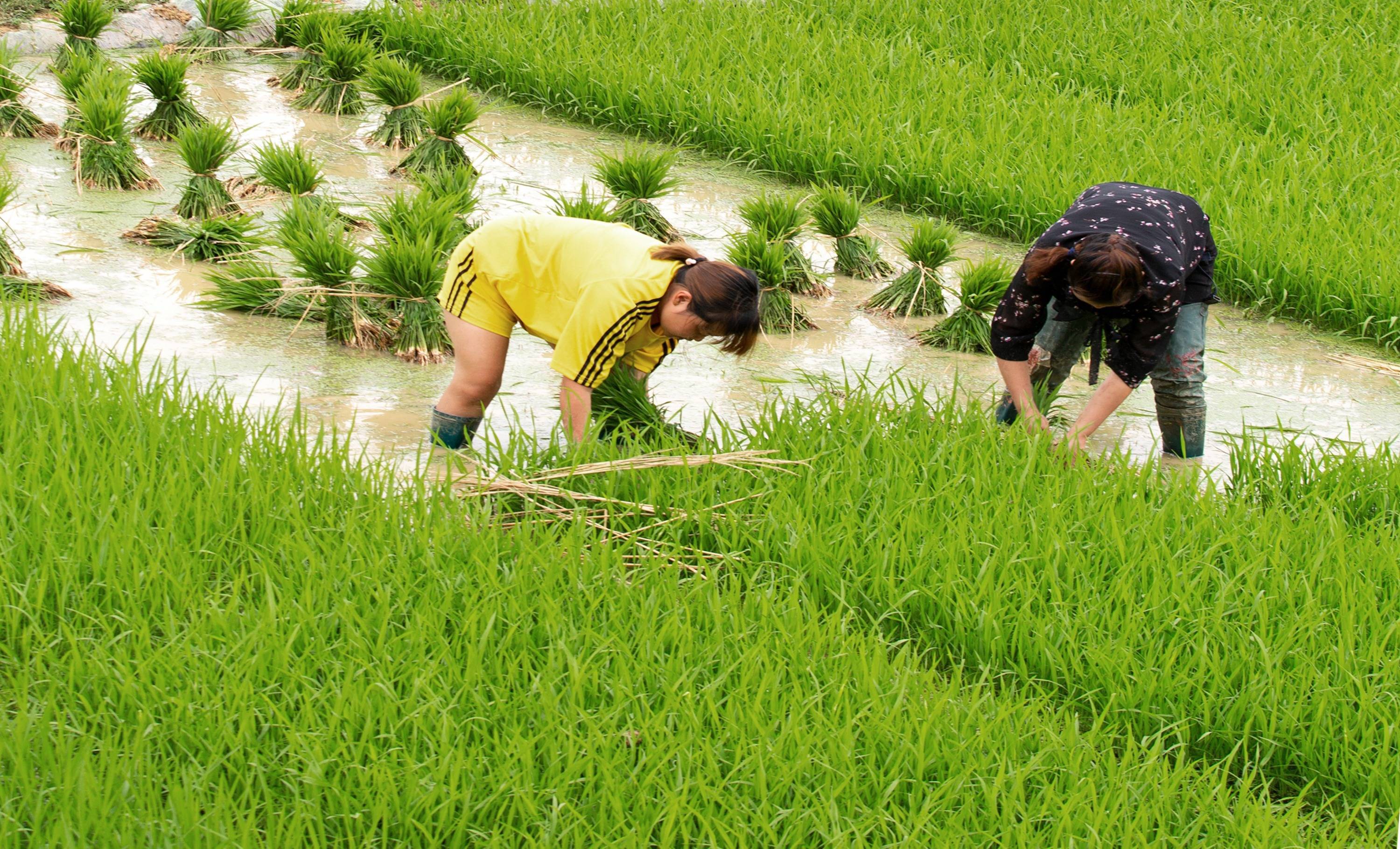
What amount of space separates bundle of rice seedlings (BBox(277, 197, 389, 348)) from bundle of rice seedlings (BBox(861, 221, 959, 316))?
1803 millimetres

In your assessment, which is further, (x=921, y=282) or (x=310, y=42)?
(x=310, y=42)

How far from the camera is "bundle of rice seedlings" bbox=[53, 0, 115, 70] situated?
20.2 feet

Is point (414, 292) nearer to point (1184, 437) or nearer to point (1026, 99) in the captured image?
point (1184, 437)

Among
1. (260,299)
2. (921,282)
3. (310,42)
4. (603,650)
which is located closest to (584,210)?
(260,299)

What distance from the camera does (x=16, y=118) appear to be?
5.18 m

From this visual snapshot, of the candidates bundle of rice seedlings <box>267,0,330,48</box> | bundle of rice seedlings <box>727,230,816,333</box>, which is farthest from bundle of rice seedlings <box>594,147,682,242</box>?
bundle of rice seedlings <box>267,0,330,48</box>

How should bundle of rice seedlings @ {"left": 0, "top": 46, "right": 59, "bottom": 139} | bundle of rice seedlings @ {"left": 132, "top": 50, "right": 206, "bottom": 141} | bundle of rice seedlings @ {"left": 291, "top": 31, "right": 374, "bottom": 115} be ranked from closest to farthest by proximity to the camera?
bundle of rice seedlings @ {"left": 0, "top": 46, "right": 59, "bottom": 139}
bundle of rice seedlings @ {"left": 132, "top": 50, "right": 206, "bottom": 141}
bundle of rice seedlings @ {"left": 291, "top": 31, "right": 374, "bottom": 115}

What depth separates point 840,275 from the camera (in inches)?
193

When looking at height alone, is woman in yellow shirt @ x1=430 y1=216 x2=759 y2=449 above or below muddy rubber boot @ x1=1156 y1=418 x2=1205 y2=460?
above

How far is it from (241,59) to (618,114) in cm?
235

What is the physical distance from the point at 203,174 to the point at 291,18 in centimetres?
281

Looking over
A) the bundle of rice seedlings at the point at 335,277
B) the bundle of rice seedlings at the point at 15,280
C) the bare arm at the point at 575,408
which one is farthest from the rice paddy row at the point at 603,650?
the bundle of rice seedlings at the point at 335,277

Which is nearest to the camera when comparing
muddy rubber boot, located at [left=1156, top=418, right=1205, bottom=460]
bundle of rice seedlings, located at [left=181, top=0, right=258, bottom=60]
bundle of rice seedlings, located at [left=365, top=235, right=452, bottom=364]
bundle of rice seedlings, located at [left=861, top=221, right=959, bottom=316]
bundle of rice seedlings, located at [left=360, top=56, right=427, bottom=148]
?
muddy rubber boot, located at [left=1156, top=418, right=1205, bottom=460]

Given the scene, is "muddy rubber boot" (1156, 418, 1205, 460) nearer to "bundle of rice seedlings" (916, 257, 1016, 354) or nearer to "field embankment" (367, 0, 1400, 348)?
"bundle of rice seedlings" (916, 257, 1016, 354)
